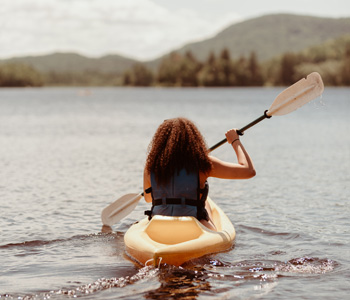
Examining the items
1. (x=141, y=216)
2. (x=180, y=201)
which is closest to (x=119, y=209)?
(x=141, y=216)

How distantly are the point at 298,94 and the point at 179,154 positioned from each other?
2.35 metres

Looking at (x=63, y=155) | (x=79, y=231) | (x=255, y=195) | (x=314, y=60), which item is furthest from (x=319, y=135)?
(x=314, y=60)

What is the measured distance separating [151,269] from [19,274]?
4.66 ft

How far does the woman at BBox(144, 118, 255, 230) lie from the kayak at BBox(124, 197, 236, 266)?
0.13m

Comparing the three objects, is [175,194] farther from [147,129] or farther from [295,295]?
[147,129]

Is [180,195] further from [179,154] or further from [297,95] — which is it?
[297,95]

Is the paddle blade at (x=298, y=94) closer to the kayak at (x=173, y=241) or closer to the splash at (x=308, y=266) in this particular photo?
the splash at (x=308, y=266)

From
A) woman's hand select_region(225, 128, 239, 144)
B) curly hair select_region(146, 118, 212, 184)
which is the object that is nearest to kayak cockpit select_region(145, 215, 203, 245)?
curly hair select_region(146, 118, 212, 184)

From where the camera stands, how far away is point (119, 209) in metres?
8.30

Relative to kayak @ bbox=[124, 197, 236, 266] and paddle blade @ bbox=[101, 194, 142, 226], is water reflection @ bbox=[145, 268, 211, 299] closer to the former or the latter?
kayak @ bbox=[124, 197, 236, 266]

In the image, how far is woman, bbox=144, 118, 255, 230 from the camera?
5801 mm

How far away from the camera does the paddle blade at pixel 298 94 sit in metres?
7.26

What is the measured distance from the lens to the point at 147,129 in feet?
89.4

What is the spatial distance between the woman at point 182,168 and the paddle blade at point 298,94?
1.55 meters
